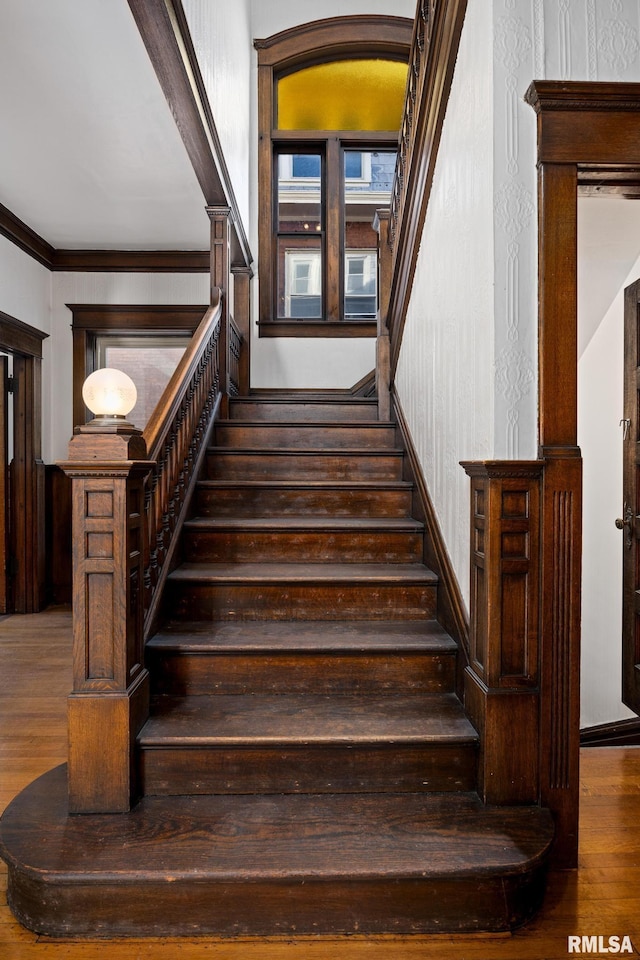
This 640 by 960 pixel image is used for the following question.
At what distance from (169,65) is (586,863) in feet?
10.6

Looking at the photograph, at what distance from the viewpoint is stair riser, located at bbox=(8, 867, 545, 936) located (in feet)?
4.61

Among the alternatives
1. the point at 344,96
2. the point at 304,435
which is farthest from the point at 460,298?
the point at 344,96

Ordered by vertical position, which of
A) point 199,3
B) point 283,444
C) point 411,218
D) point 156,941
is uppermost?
point 199,3

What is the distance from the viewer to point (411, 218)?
272 cm

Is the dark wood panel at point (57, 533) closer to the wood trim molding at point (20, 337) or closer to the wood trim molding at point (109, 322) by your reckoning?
the wood trim molding at point (109, 322)

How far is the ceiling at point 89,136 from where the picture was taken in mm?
2414

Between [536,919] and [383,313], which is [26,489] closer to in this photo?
[383,313]

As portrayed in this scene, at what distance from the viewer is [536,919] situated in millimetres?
1450

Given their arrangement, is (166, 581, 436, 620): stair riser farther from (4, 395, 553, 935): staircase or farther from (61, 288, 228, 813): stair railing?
(61, 288, 228, 813): stair railing

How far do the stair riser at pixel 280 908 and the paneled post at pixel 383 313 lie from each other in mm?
2526

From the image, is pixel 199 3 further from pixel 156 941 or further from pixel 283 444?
pixel 156 941

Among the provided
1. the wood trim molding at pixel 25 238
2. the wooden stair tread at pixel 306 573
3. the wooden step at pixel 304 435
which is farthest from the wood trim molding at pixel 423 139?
the wood trim molding at pixel 25 238

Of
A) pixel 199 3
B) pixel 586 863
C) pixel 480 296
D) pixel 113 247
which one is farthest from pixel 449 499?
pixel 113 247

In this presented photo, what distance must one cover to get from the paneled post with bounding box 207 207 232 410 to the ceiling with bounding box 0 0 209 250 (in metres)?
0.23
